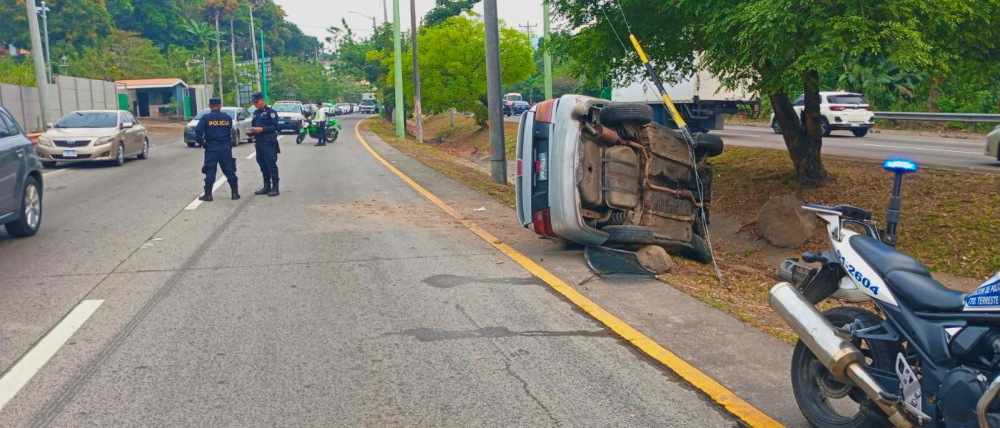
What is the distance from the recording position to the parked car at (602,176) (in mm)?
8367

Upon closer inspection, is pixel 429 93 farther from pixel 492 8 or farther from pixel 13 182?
pixel 13 182

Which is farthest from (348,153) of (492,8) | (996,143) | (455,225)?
(996,143)

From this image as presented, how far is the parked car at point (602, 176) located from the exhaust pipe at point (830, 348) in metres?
4.16

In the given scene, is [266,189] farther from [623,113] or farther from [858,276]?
[858,276]

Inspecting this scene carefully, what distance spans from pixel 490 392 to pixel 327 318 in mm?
2045

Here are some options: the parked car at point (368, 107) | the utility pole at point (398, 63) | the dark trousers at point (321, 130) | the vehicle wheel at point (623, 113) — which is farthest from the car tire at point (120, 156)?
the parked car at point (368, 107)

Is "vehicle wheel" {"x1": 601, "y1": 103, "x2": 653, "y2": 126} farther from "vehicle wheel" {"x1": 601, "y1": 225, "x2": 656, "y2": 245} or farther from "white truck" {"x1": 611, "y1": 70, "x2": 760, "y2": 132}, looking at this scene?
"white truck" {"x1": 611, "y1": 70, "x2": 760, "y2": 132}

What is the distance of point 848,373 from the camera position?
3939 millimetres

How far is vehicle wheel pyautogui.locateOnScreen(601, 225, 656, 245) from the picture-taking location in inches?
341

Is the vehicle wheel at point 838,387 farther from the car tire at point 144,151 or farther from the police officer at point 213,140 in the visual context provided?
the car tire at point 144,151

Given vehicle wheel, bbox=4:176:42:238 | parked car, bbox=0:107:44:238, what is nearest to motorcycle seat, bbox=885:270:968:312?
parked car, bbox=0:107:44:238

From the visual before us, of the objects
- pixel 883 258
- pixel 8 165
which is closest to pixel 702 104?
pixel 8 165

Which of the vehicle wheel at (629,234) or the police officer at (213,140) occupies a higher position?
the police officer at (213,140)

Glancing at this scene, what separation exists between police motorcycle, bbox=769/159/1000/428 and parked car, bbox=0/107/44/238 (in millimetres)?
8835
